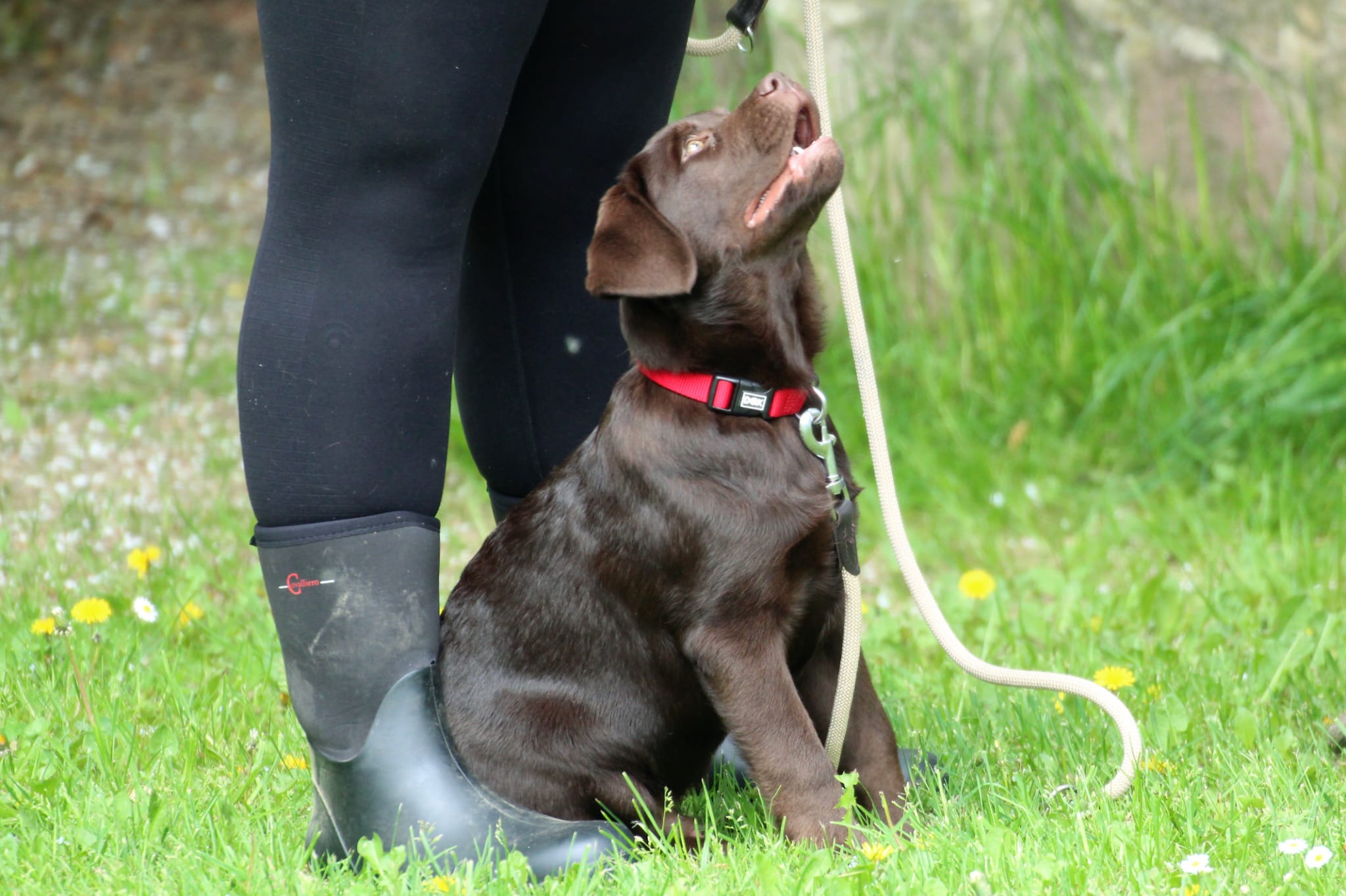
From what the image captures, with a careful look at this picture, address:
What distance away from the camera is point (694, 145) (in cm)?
215

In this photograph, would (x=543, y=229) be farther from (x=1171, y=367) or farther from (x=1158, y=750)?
(x=1171, y=367)

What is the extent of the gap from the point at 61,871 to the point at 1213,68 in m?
3.66

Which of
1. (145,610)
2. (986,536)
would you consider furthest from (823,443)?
(986,536)

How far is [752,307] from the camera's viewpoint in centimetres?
207

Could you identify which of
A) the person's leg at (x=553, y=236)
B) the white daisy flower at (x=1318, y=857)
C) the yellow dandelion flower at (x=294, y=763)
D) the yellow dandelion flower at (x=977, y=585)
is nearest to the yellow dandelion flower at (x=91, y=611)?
the yellow dandelion flower at (x=294, y=763)

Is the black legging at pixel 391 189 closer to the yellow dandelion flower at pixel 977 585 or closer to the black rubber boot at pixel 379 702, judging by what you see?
the black rubber boot at pixel 379 702

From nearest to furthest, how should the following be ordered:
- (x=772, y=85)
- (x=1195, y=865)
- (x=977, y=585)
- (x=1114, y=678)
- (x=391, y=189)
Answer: (x=1195, y=865), (x=391, y=189), (x=772, y=85), (x=1114, y=678), (x=977, y=585)

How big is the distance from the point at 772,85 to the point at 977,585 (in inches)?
52.6

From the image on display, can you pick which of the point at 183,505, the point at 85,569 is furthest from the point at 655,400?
the point at 183,505

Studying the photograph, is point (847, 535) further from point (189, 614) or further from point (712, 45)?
point (189, 614)

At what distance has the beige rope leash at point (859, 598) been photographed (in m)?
1.99

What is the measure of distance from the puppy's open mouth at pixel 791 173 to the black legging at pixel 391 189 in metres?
0.23

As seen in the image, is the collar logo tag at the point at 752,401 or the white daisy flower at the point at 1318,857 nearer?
the white daisy flower at the point at 1318,857

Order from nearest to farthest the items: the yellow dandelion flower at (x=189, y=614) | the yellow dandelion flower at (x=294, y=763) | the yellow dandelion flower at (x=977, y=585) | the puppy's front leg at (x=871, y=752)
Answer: the puppy's front leg at (x=871, y=752) → the yellow dandelion flower at (x=294, y=763) → the yellow dandelion flower at (x=189, y=614) → the yellow dandelion flower at (x=977, y=585)
